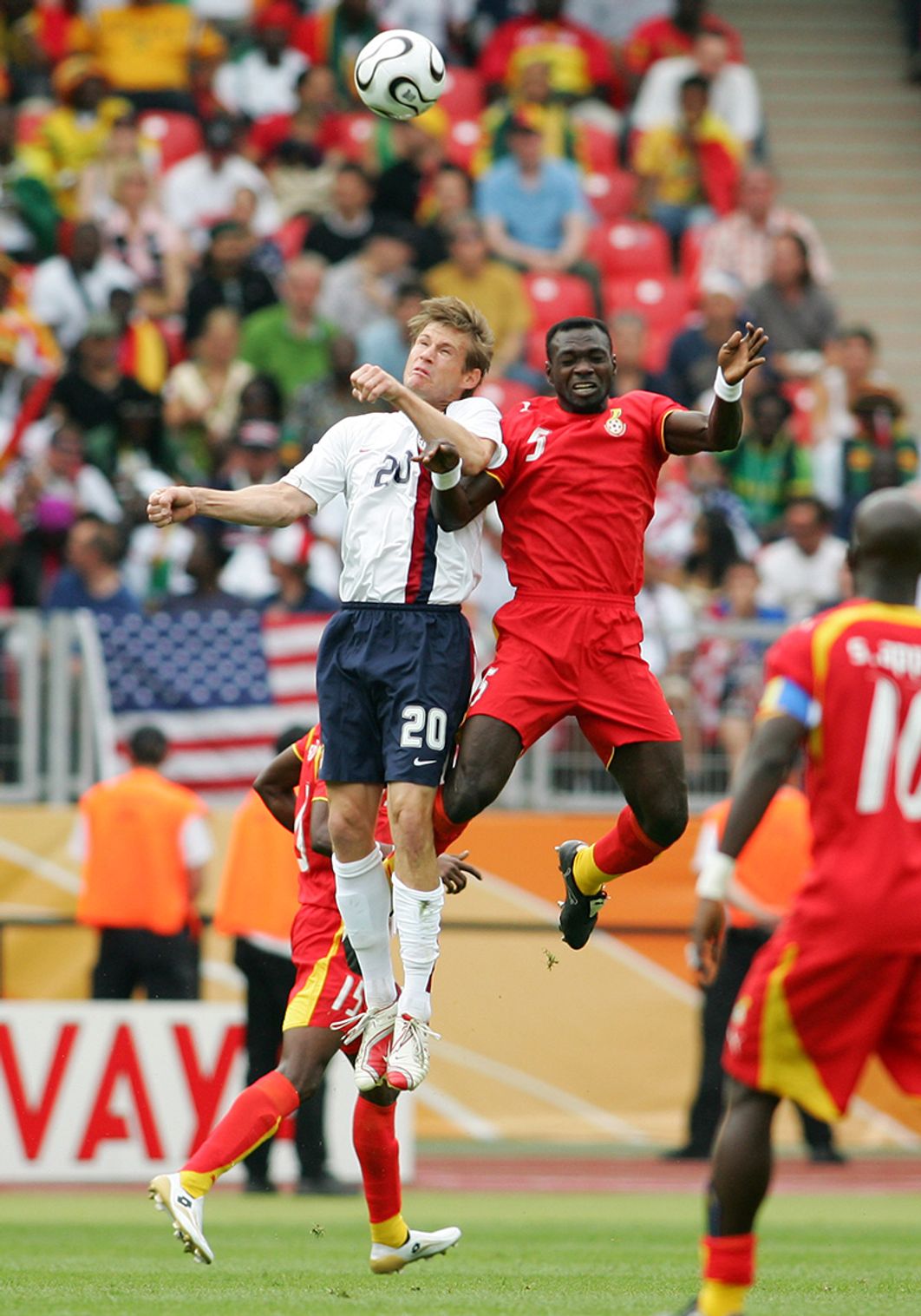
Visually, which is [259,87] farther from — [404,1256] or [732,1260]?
[732,1260]

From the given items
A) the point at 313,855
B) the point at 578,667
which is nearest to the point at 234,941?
the point at 313,855

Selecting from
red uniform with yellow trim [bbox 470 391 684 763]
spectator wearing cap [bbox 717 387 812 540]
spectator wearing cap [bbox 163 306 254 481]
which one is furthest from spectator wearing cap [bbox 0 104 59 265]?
red uniform with yellow trim [bbox 470 391 684 763]

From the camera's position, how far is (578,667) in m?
8.56

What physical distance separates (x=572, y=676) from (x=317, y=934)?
1.52m

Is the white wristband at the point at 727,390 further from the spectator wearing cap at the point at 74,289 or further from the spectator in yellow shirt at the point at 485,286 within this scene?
the spectator wearing cap at the point at 74,289

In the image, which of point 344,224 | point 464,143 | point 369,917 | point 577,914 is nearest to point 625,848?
point 577,914

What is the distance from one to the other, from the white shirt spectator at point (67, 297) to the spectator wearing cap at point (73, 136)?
4.00 ft

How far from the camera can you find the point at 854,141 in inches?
920

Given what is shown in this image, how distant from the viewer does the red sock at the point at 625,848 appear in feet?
28.6

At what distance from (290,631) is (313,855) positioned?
5407 mm

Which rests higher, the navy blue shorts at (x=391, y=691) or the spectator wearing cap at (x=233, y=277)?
the spectator wearing cap at (x=233, y=277)

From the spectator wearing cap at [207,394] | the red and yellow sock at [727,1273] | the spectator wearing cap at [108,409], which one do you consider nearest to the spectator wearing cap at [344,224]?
the spectator wearing cap at [207,394]

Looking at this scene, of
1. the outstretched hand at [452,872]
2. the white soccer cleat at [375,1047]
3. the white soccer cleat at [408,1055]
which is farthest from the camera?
the outstretched hand at [452,872]

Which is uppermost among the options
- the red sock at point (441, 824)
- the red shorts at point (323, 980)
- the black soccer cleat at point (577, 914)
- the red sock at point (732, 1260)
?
the red sock at point (441, 824)
